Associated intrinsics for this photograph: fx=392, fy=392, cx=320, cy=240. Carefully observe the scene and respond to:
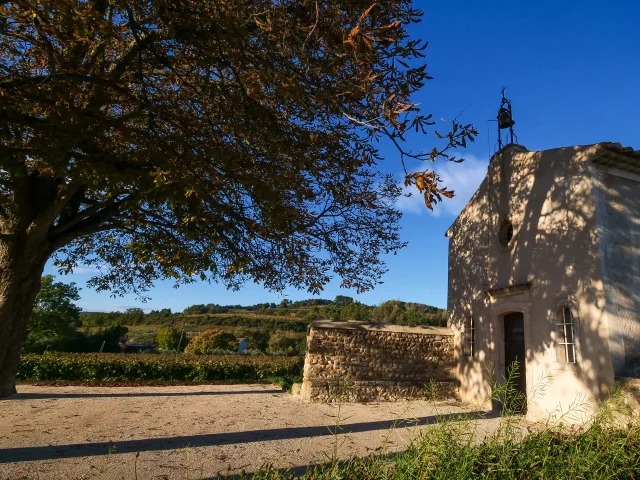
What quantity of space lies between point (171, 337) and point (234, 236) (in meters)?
41.8

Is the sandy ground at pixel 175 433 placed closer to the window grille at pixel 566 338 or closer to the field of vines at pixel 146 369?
the window grille at pixel 566 338

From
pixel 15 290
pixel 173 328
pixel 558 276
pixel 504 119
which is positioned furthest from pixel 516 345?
pixel 173 328

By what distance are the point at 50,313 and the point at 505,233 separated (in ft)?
95.1

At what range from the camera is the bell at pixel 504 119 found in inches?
481

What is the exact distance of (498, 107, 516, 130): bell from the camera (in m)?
12.2

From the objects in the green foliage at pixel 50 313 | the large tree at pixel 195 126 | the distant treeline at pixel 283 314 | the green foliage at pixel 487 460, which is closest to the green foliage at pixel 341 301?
the distant treeline at pixel 283 314

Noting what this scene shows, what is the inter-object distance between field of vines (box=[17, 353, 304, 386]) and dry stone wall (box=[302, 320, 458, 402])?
178 inches

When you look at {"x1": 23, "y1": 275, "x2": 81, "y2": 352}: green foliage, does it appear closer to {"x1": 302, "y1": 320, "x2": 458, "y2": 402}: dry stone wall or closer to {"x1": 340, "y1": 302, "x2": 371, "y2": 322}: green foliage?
{"x1": 340, "y1": 302, "x2": 371, "y2": 322}: green foliage

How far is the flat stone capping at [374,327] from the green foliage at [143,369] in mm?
6222

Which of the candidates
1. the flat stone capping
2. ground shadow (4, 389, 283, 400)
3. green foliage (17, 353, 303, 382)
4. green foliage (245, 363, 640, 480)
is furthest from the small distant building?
green foliage (17, 353, 303, 382)

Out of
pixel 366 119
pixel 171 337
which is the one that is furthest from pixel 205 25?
pixel 171 337

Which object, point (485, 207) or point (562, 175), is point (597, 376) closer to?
point (562, 175)

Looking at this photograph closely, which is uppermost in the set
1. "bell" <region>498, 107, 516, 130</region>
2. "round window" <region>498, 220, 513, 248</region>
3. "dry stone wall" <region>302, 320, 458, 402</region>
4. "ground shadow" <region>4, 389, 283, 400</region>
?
"bell" <region>498, 107, 516, 130</region>

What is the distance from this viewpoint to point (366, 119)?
168 inches
